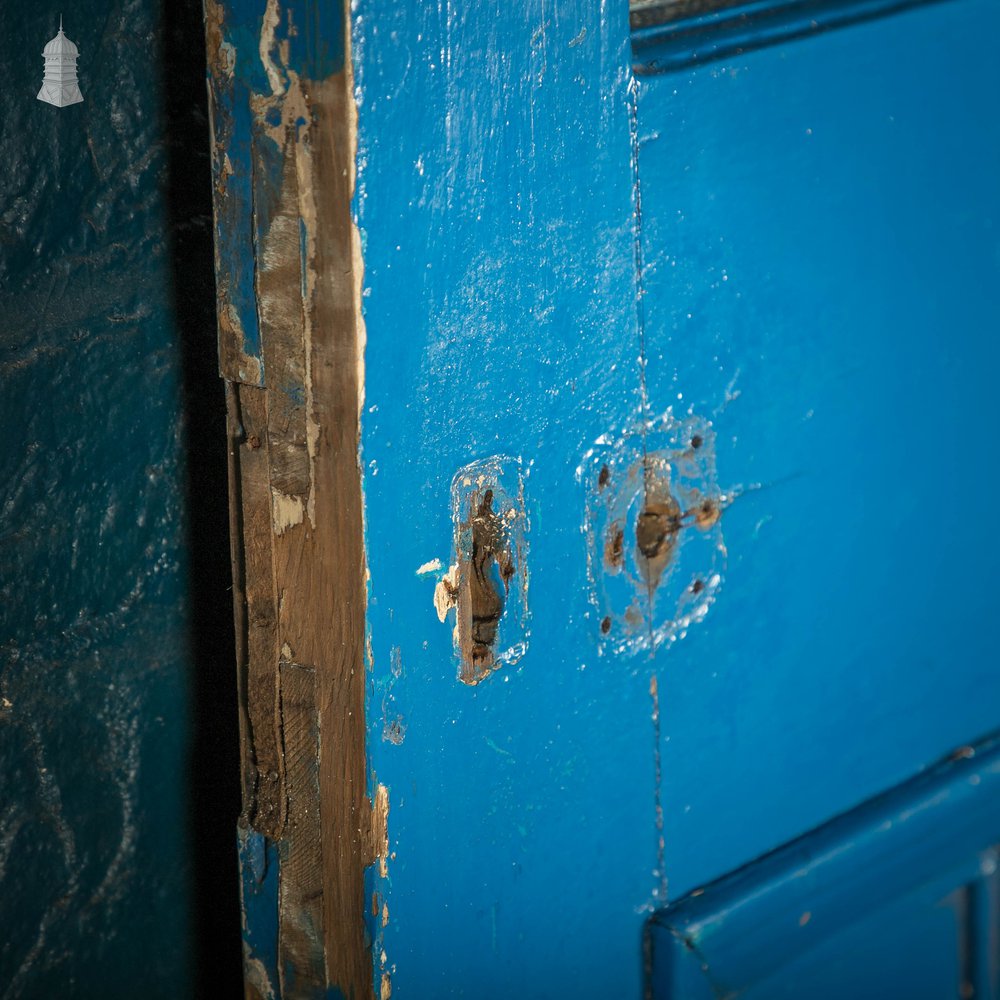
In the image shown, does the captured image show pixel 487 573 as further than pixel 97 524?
No

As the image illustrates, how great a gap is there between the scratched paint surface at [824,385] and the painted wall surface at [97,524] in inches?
23.5

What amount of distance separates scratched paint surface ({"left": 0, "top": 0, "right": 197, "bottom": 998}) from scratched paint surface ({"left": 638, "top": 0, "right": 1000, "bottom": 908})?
619 millimetres

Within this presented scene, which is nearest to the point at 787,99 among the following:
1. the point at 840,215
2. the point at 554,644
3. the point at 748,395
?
the point at 840,215

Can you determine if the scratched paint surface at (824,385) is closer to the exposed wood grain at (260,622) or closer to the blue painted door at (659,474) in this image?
the blue painted door at (659,474)

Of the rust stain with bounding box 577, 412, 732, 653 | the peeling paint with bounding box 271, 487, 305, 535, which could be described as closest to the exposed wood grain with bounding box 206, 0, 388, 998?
the peeling paint with bounding box 271, 487, 305, 535

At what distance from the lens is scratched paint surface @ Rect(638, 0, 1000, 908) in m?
0.87

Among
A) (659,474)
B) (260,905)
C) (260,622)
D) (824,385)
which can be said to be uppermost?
(824,385)

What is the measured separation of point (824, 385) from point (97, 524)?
31.9 inches

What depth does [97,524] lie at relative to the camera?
3.82 ft

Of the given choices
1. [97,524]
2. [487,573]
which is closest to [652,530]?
[487,573]

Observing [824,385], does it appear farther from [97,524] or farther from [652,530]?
[97,524]

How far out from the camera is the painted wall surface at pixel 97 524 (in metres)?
1.09

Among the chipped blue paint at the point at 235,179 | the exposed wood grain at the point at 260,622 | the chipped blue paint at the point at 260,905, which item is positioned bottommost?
the chipped blue paint at the point at 260,905

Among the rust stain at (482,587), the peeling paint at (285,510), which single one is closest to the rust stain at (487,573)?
the rust stain at (482,587)
